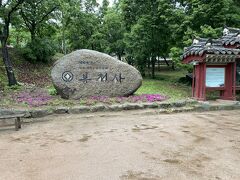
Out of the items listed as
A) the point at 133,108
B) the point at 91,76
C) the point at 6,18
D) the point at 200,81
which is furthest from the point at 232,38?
the point at 6,18

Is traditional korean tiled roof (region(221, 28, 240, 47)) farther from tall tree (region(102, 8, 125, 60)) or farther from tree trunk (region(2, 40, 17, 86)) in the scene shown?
tall tree (region(102, 8, 125, 60))

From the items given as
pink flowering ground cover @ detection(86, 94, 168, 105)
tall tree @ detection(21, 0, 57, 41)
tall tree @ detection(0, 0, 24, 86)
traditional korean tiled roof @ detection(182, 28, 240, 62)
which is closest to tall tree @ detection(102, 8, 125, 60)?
tall tree @ detection(21, 0, 57, 41)

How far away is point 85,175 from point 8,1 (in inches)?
462

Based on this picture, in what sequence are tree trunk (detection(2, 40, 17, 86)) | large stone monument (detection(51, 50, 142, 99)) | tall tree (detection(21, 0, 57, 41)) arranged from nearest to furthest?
large stone monument (detection(51, 50, 142, 99))
tree trunk (detection(2, 40, 17, 86))
tall tree (detection(21, 0, 57, 41))

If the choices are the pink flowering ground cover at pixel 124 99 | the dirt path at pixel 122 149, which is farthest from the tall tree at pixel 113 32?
the dirt path at pixel 122 149

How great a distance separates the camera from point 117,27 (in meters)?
23.5

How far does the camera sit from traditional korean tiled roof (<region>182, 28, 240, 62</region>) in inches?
431

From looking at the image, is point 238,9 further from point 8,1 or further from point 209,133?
point 8,1

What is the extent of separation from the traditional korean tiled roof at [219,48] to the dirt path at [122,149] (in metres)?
2.81

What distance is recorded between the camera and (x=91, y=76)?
11.2m

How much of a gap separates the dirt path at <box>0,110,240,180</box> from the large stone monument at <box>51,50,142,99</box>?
6.20ft

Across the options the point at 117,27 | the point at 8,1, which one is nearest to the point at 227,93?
the point at 8,1

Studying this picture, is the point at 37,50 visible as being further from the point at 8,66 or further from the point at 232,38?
the point at 232,38

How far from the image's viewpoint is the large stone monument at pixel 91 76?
10.8 m
